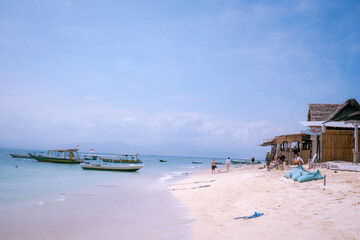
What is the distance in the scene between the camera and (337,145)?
15.3m

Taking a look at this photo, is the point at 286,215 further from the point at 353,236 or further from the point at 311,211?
the point at 353,236

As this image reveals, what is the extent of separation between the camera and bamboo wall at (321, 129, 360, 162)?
15125 mm

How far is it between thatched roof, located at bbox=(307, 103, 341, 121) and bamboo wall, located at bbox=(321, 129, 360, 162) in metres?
6.71

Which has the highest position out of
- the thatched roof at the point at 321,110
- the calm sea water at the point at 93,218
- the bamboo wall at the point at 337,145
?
the thatched roof at the point at 321,110

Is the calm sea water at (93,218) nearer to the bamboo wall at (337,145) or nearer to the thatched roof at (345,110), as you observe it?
the thatched roof at (345,110)

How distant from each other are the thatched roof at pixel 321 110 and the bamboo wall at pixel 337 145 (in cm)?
671

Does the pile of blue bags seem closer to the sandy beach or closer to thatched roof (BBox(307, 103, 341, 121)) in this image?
the sandy beach

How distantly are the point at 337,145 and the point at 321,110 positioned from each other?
810cm

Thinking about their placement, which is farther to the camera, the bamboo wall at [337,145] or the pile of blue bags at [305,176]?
the bamboo wall at [337,145]

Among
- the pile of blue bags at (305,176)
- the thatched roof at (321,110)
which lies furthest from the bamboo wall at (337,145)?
the thatched roof at (321,110)

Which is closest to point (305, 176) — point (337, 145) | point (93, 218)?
point (337, 145)

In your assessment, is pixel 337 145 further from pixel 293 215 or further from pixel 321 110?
pixel 293 215

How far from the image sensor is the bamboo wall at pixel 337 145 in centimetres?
1512

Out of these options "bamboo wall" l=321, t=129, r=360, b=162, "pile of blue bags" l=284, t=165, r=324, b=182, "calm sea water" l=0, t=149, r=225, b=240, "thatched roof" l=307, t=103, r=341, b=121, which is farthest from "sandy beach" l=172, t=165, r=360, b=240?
"thatched roof" l=307, t=103, r=341, b=121
